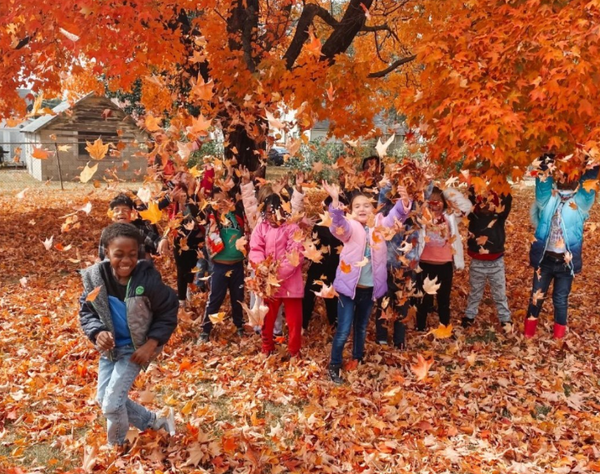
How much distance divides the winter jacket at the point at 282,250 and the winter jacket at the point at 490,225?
2121mm

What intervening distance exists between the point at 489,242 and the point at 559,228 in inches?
27.8

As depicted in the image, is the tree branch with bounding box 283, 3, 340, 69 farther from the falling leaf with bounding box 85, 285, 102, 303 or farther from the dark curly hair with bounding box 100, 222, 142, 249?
the falling leaf with bounding box 85, 285, 102, 303

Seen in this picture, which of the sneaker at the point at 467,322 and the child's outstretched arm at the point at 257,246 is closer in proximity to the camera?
the child's outstretched arm at the point at 257,246

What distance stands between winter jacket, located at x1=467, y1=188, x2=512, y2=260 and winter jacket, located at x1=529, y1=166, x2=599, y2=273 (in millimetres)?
386

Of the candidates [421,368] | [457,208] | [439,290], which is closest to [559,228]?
[457,208]

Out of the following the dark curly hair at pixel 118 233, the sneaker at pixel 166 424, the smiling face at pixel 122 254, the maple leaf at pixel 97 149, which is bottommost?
the sneaker at pixel 166 424

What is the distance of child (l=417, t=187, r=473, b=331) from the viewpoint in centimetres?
521

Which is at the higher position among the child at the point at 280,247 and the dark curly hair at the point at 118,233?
the dark curly hair at the point at 118,233

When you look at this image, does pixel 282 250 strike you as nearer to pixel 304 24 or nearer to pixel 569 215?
pixel 569 215

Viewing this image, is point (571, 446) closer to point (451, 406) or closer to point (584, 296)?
point (451, 406)

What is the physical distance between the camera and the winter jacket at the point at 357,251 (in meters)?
4.49

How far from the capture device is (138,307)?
3.26 meters

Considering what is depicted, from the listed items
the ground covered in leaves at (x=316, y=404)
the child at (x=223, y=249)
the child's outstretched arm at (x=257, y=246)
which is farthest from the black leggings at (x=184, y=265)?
the child's outstretched arm at (x=257, y=246)

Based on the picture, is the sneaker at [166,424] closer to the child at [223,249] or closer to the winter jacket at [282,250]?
the winter jacket at [282,250]
